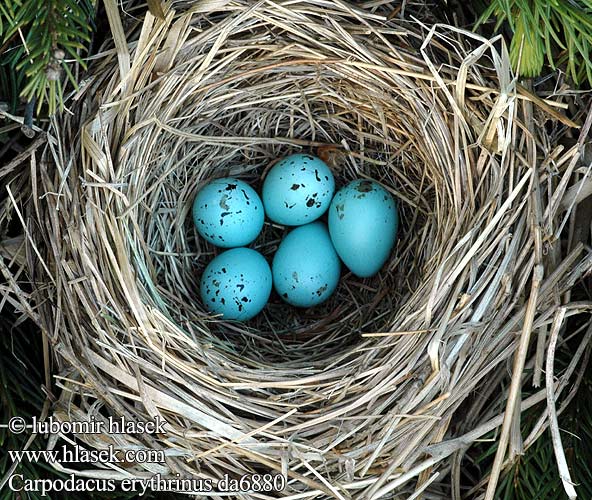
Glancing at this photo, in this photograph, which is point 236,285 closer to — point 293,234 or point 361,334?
point 293,234

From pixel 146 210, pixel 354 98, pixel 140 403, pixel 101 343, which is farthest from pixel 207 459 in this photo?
pixel 354 98

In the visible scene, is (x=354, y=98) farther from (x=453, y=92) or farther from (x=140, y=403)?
(x=140, y=403)

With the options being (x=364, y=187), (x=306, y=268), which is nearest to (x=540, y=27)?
(x=364, y=187)

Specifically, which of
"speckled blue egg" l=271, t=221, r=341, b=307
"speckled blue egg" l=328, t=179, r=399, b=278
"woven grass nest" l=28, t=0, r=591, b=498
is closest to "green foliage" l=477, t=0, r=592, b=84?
"woven grass nest" l=28, t=0, r=591, b=498

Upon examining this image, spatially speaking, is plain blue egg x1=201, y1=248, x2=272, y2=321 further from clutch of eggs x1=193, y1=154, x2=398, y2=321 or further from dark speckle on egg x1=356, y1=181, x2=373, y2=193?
dark speckle on egg x1=356, y1=181, x2=373, y2=193

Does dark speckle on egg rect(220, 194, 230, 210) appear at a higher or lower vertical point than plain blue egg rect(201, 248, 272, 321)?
higher

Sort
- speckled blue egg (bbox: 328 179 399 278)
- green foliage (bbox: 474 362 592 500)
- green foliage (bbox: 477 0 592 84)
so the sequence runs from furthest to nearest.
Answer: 1. speckled blue egg (bbox: 328 179 399 278)
2. green foliage (bbox: 474 362 592 500)
3. green foliage (bbox: 477 0 592 84)
